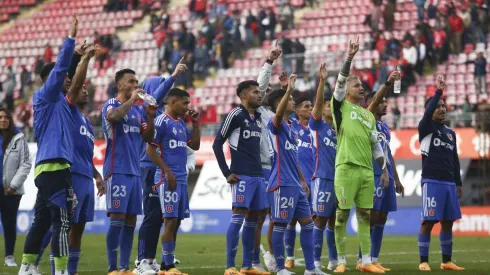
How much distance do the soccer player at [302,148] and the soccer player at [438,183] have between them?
1.72 m

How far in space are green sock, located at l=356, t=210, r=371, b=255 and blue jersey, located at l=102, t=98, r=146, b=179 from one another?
3190 mm

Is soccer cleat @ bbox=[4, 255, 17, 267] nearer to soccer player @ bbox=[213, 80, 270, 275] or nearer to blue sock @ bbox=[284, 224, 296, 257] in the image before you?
blue sock @ bbox=[284, 224, 296, 257]

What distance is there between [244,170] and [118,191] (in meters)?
1.63

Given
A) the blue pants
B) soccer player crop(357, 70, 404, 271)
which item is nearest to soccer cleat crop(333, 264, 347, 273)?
soccer player crop(357, 70, 404, 271)

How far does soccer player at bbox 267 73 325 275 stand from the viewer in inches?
442

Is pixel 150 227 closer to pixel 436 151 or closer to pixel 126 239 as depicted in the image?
pixel 126 239

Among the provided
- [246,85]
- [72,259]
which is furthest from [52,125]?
[246,85]

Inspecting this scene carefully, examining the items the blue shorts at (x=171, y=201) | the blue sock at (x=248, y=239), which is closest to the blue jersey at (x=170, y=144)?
the blue shorts at (x=171, y=201)

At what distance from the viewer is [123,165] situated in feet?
36.2

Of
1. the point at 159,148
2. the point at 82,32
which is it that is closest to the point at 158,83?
the point at 159,148

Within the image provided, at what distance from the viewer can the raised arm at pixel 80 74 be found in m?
9.52

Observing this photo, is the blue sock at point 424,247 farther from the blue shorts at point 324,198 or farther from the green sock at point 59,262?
the green sock at point 59,262

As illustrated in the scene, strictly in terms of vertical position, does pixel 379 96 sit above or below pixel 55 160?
above

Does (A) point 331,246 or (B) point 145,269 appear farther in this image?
(A) point 331,246
